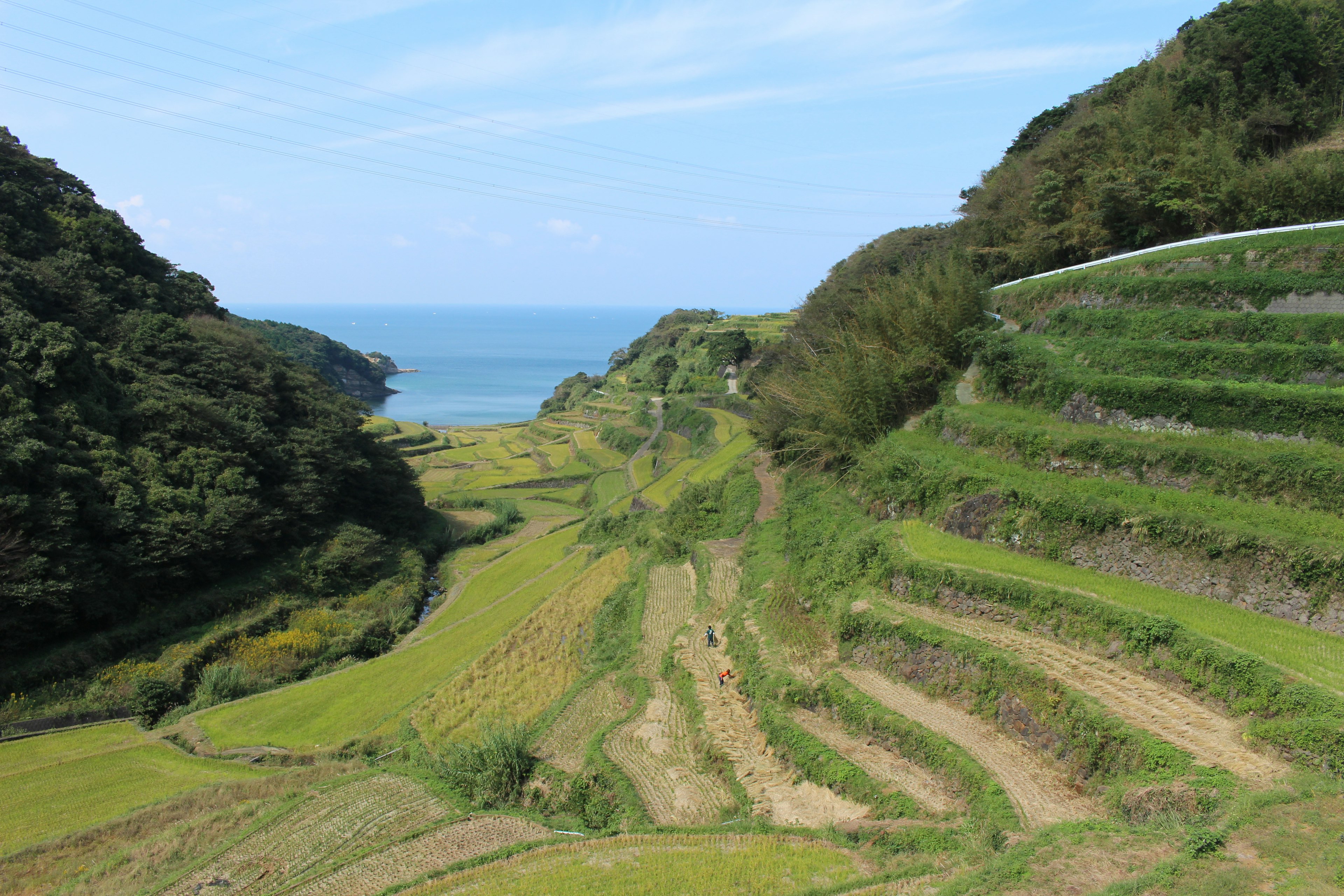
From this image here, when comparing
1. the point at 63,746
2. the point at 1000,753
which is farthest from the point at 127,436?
the point at 1000,753

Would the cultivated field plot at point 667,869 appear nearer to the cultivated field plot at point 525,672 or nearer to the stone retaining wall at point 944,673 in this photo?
the stone retaining wall at point 944,673

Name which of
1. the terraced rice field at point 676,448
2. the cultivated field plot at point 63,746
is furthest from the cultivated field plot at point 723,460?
the cultivated field plot at point 63,746

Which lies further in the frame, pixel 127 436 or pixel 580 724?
pixel 127 436

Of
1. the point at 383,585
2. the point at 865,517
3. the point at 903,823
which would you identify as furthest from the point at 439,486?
the point at 903,823

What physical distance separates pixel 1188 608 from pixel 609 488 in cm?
3250

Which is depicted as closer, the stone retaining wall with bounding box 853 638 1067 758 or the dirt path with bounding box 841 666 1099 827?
the dirt path with bounding box 841 666 1099 827

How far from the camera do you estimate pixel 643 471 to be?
41344mm

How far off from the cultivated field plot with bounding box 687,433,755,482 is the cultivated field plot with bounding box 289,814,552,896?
16787mm

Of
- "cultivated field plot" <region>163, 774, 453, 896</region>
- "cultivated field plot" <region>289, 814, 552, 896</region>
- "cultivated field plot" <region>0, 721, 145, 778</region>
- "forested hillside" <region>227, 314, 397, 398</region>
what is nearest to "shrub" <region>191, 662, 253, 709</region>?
"cultivated field plot" <region>0, 721, 145, 778</region>

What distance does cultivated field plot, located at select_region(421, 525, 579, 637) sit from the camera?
24047 millimetres

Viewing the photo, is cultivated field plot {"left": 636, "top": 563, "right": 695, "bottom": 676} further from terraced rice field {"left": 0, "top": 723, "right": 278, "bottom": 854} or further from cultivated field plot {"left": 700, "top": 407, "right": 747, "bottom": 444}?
cultivated field plot {"left": 700, "top": 407, "right": 747, "bottom": 444}

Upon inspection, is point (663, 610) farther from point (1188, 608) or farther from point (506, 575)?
point (506, 575)

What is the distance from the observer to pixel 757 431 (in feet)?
88.0

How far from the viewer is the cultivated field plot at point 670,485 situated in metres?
30.2
